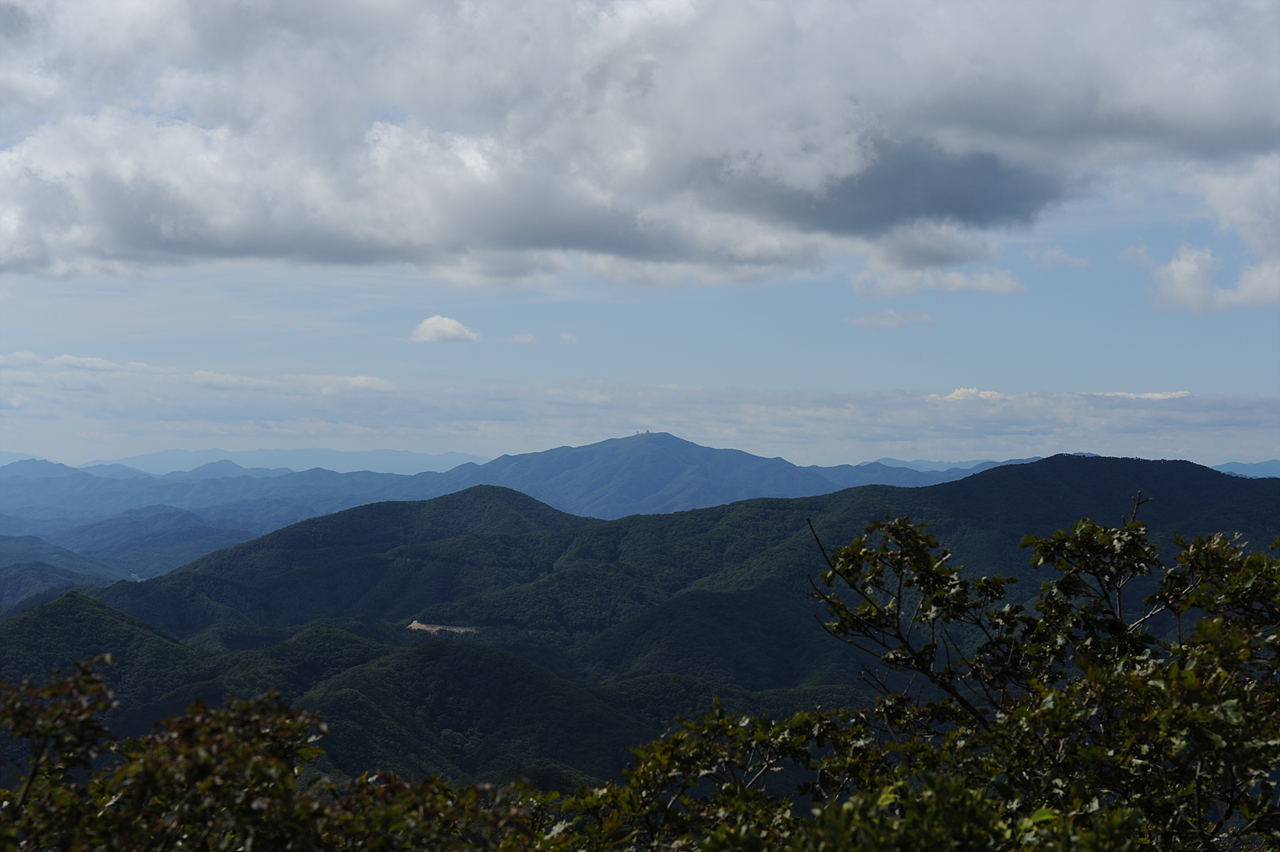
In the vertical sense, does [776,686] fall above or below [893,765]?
below

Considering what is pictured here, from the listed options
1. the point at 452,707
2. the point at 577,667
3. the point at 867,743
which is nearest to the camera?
the point at 867,743

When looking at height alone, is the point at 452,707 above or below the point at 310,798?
below

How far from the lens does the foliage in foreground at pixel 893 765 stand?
239 inches

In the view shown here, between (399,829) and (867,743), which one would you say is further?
(867,743)

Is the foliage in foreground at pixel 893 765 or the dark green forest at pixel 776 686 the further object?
the dark green forest at pixel 776 686

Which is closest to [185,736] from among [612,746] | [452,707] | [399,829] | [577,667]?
[399,829]

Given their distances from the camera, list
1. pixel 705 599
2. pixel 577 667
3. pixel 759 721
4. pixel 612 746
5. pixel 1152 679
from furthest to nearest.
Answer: pixel 705 599, pixel 577 667, pixel 612 746, pixel 759 721, pixel 1152 679

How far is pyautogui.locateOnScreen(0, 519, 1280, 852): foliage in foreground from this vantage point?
6066 mm

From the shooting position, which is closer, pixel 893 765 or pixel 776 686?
pixel 893 765

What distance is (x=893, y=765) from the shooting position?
1114 cm

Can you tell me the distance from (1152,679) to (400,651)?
14590 centimetres

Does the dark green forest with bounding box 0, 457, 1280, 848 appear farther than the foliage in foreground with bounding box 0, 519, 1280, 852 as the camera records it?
Yes

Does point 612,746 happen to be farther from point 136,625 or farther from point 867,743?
point 867,743

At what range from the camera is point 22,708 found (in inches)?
237
